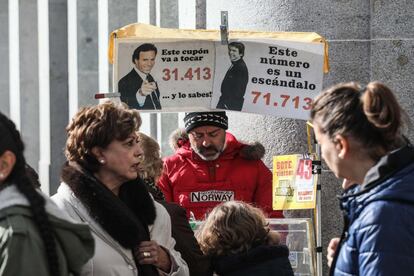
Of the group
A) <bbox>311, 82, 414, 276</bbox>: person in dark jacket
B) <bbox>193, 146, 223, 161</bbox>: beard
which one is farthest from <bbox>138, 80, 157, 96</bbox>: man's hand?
<bbox>311, 82, 414, 276</bbox>: person in dark jacket

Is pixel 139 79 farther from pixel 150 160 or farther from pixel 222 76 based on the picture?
pixel 150 160

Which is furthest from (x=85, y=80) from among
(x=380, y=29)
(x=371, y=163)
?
(x=371, y=163)

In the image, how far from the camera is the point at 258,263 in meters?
4.74

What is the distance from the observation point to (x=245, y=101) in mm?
6820

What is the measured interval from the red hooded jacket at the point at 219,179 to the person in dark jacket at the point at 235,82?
0.45m

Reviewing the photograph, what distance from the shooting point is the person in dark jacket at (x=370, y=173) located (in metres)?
3.48

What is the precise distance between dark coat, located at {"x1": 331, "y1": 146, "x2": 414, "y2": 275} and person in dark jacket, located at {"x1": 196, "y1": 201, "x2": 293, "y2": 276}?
1.06 metres

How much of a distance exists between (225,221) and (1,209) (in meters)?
1.63

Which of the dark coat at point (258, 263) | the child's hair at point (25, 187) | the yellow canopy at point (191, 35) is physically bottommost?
the dark coat at point (258, 263)

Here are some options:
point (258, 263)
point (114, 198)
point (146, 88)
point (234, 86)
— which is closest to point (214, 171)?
point (234, 86)

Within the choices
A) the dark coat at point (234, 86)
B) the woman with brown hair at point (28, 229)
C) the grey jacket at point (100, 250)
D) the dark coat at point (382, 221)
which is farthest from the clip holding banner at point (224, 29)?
the woman with brown hair at point (28, 229)

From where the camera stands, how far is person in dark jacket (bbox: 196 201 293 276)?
15.5ft

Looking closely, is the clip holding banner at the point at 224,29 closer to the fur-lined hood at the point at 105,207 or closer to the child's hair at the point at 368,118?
the fur-lined hood at the point at 105,207

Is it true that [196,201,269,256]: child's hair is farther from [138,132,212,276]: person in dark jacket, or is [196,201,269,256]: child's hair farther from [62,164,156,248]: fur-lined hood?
[62,164,156,248]: fur-lined hood
